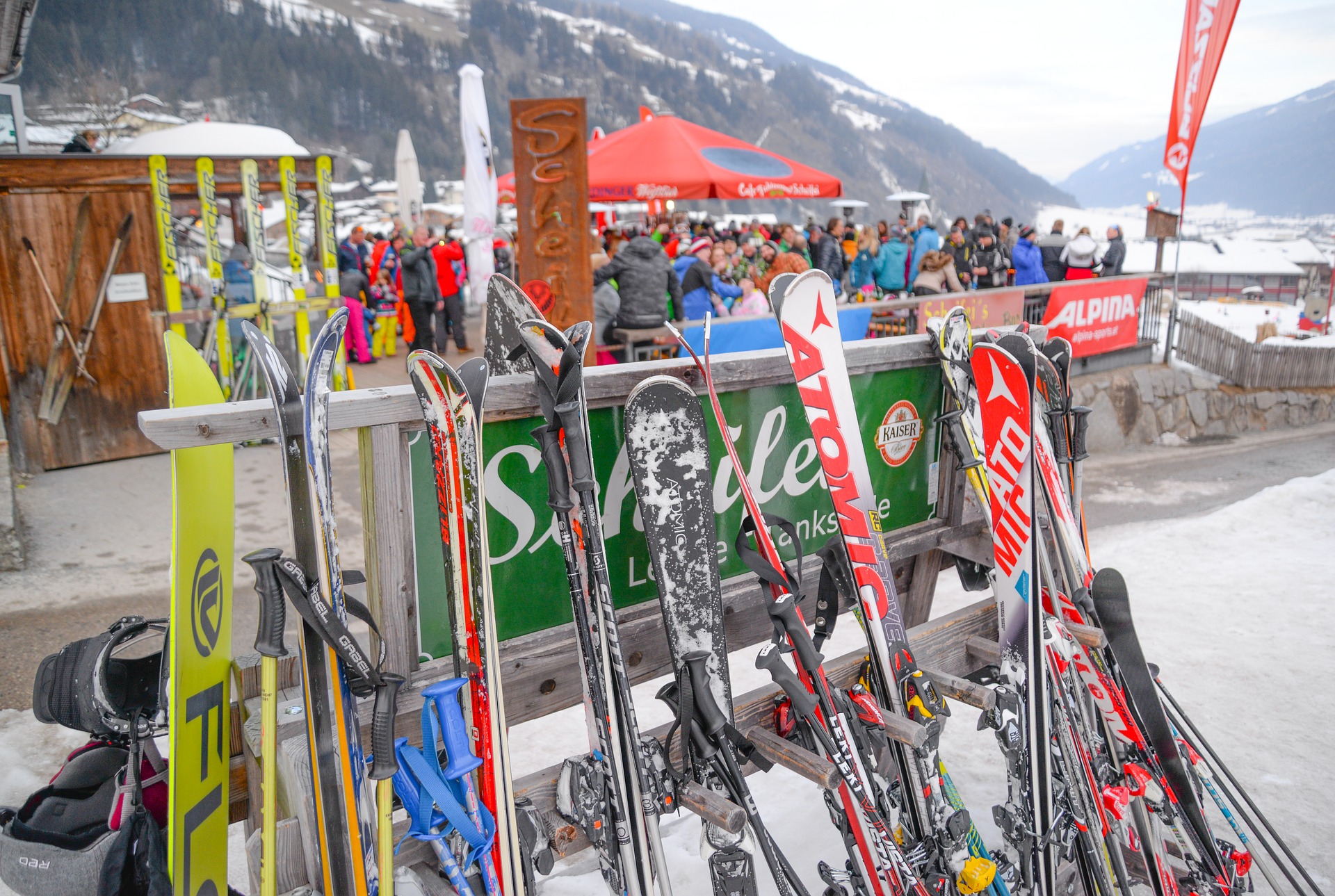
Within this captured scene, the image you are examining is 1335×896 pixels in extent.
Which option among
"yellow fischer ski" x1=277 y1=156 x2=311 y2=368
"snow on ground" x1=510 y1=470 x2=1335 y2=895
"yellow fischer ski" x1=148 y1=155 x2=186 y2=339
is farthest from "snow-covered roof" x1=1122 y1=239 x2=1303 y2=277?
"yellow fischer ski" x1=148 y1=155 x2=186 y2=339

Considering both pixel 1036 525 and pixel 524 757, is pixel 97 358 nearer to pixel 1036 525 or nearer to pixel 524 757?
pixel 524 757

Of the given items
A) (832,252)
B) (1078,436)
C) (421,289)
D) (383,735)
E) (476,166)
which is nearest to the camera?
(383,735)

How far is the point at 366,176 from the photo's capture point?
203 feet

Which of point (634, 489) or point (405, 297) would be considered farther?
point (405, 297)

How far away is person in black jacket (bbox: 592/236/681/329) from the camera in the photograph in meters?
6.20

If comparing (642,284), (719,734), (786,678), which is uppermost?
(642,284)

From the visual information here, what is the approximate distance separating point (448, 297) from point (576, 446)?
8676 mm

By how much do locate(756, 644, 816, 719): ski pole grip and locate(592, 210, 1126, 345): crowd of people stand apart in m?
4.78

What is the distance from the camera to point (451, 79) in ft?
265

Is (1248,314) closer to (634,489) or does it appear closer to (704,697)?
(634,489)

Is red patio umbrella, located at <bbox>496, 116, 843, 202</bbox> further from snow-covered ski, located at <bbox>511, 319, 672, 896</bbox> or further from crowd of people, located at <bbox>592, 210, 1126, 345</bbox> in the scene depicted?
snow-covered ski, located at <bbox>511, 319, 672, 896</bbox>

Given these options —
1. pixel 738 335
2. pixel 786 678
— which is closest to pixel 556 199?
pixel 738 335

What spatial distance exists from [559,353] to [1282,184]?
233713mm

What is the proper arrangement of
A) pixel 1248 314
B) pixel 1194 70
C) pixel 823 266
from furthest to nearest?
pixel 1248 314, pixel 823 266, pixel 1194 70
